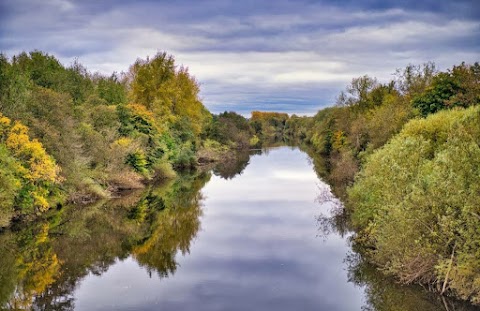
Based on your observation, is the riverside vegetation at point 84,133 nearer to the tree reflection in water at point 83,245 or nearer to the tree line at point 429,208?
the tree reflection in water at point 83,245

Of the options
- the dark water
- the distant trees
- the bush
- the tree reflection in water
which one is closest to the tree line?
the bush

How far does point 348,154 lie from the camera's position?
46.8 metres

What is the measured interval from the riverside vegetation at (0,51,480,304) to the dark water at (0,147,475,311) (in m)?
1.30

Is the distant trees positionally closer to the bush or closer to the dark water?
the dark water

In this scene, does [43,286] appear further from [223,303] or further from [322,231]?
[322,231]

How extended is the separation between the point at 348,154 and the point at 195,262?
28.2m

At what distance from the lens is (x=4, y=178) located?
24.7 meters

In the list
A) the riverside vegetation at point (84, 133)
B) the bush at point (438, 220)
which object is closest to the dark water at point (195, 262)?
the bush at point (438, 220)

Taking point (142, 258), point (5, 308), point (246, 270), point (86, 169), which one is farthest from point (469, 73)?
point (5, 308)

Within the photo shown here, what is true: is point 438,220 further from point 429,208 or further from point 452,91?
point 452,91

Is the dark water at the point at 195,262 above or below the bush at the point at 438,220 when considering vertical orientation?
below

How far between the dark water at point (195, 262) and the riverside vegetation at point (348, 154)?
4.26 feet

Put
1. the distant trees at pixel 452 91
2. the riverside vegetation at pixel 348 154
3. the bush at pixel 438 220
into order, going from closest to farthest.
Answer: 1. the bush at pixel 438 220
2. the riverside vegetation at pixel 348 154
3. the distant trees at pixel 452 91

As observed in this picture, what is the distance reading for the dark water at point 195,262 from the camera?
671 inches
